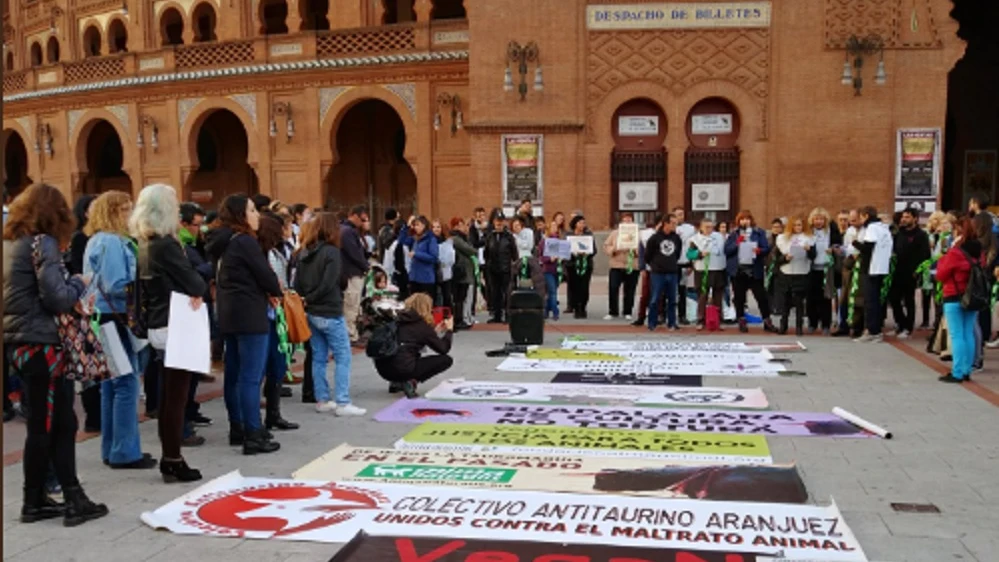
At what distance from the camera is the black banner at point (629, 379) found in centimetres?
905

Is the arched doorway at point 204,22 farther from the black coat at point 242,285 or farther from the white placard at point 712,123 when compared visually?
the black coat at point 242,285

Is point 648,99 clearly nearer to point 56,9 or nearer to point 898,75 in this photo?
point 898,75

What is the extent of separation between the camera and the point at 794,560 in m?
4.16

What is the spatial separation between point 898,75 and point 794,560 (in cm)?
2021

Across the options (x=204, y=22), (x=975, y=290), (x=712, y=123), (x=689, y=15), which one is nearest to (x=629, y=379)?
(x=975, y=290)

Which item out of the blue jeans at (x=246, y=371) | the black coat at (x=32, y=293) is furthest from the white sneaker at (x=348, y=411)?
the black coat at (x=32, y=293)

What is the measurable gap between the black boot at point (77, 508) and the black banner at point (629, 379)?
523 cm

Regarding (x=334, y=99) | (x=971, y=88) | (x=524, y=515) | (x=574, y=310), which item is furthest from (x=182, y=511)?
(x=971, y=88)

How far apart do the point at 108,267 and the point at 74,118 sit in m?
29.6

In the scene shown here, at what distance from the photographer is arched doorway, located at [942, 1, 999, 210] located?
29031mm

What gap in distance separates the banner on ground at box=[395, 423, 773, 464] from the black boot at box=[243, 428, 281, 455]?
3.19 feet

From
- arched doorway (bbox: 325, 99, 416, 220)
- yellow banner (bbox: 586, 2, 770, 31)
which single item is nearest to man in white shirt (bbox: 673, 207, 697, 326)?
yellow banner (bbox: 586, 2, 770, 31)

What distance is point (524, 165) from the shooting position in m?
22.4

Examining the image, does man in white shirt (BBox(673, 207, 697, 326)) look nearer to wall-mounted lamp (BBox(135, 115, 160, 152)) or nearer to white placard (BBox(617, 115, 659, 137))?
white placard (BBox(617, 115, 659, 137))
